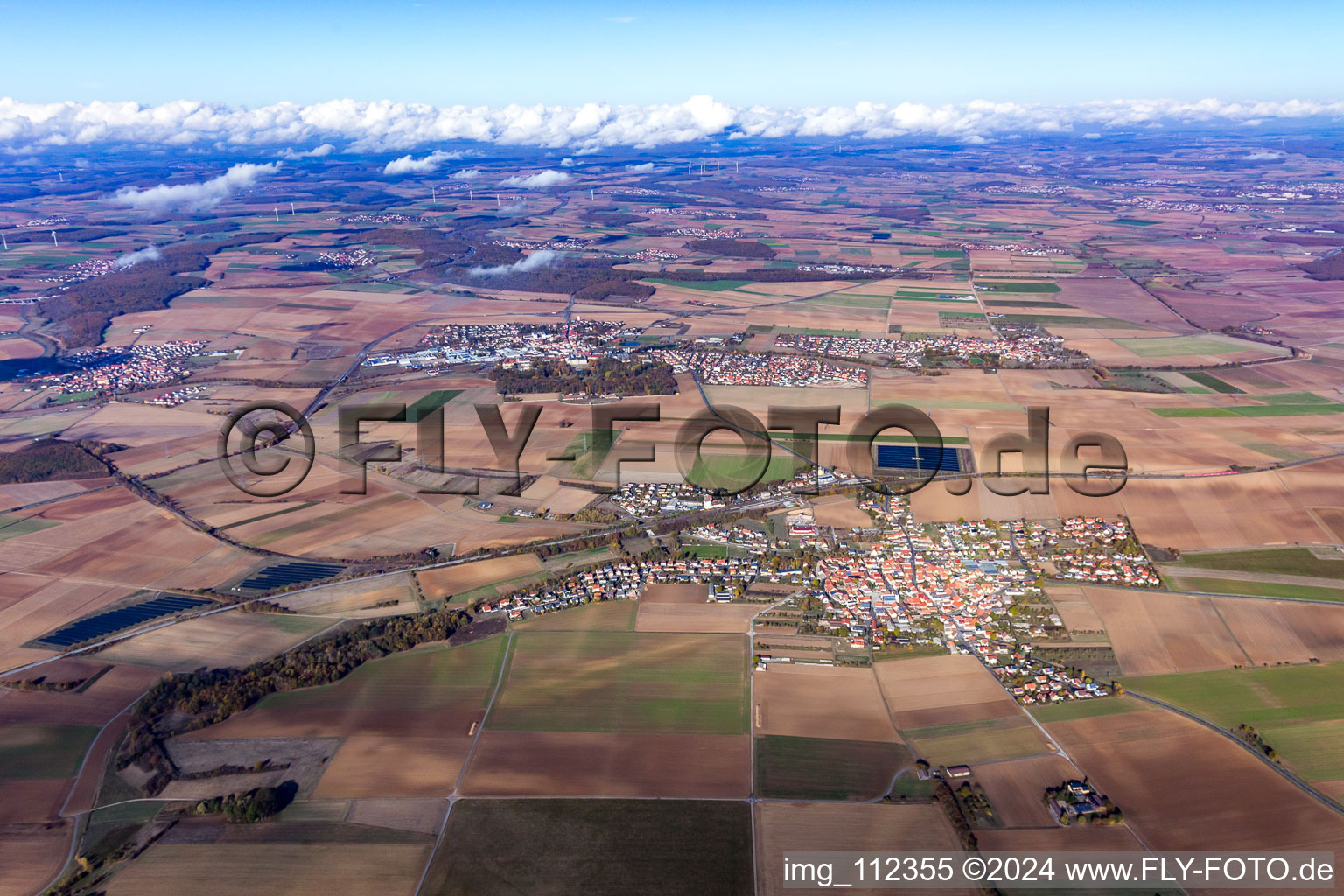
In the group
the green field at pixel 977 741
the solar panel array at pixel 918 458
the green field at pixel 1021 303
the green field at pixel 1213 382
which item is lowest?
the green field at pixel 977 741

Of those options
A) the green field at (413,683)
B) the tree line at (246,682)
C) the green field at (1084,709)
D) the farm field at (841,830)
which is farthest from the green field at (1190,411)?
the tree line at (246,682)

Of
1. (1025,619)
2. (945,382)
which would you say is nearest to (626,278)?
(945,382)

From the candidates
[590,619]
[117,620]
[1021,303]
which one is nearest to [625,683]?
[590,619]

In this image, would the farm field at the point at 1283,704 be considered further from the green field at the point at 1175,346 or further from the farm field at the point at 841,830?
the green field at the point at 1175,346

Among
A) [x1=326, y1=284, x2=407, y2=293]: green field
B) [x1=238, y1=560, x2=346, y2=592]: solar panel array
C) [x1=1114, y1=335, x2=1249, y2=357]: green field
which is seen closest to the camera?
[x1=238, y1=560, x2=346, y2=592]: solar panel array

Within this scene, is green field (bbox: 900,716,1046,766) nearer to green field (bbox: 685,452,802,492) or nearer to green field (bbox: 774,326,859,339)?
green field (bbox: 685,452,802,492)

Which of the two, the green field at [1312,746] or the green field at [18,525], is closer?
the green field at [1312,746]

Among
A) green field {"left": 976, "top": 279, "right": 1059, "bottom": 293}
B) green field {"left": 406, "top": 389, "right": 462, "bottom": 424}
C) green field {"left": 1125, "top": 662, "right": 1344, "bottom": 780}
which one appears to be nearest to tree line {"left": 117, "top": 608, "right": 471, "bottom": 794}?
green field {"left": 406, "top": 389, "right": 462, "bottom": 424}
